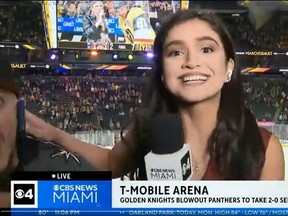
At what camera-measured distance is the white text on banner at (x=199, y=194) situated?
6.36 feet

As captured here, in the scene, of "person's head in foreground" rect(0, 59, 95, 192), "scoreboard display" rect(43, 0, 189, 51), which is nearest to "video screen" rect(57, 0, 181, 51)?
"scoreboard display" rect(43, 0, 189, 51)

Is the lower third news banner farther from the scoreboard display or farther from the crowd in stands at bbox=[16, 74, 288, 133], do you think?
the scoreboard display

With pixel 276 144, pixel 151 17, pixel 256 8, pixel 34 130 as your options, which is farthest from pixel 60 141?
pixel 256 8

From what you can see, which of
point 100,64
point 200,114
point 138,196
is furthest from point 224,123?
point 100,64

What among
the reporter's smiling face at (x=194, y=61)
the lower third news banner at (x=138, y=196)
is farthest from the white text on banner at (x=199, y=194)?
the reporter's smiling face at (x=194, y=61)

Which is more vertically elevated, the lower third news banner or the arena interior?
the arena interior

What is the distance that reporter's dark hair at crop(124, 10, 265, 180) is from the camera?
194cm

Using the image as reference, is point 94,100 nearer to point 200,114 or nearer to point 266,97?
point 200,114

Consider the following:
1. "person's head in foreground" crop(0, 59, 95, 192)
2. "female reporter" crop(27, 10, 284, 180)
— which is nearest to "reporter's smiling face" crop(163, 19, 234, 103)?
"female reporter" crop(27, 10, 284, 180)

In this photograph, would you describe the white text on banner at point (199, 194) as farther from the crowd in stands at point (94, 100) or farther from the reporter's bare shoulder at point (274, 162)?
the crowd in stands at point (94, 100)

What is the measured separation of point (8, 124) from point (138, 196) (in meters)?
0.67

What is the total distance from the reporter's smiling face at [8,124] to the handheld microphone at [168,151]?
610 millimetres

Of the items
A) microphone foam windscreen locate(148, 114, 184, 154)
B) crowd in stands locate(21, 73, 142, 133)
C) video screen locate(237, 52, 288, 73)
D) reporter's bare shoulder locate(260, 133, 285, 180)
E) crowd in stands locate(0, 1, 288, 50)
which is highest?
crowd in stands locate(0, 1, 288, 50)

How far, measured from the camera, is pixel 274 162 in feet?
6.40
